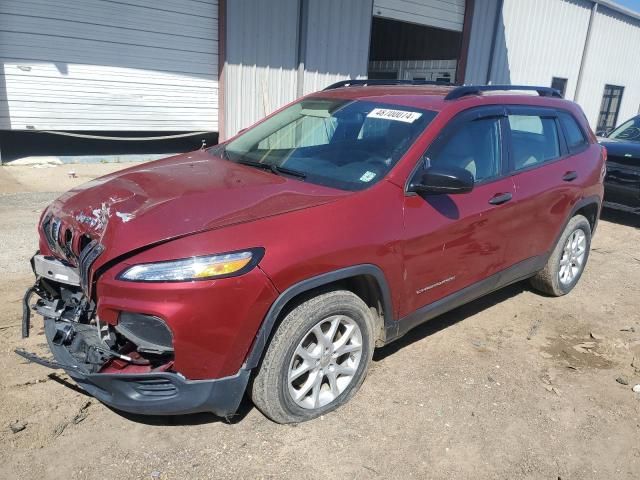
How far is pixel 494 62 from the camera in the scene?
1535 cm

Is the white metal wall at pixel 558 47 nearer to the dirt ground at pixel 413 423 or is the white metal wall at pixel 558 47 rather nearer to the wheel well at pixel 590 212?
the wheel well at pixel 590 212

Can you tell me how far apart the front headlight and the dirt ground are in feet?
3.06

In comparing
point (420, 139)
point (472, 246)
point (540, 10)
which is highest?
point (540, 10)

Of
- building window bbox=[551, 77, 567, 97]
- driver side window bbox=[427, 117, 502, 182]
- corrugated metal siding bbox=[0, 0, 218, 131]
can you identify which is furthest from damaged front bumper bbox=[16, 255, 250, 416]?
building window bbox=[551, 77, 567, 97]

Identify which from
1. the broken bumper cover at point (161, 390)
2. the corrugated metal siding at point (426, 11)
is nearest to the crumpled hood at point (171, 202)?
the broken bumper cover at point (161, 390)

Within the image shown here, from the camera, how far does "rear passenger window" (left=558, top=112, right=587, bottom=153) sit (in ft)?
15.0

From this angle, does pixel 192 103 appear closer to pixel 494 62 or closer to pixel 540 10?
pixel 494 62

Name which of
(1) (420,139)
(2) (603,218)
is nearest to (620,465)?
(1) (420,139)

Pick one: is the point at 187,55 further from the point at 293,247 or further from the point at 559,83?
the point at 559,83

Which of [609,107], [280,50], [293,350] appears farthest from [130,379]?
[609,107]

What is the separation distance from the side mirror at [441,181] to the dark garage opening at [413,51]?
1268 centimetres

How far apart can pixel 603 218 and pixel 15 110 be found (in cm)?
946

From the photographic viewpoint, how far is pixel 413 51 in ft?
56.4

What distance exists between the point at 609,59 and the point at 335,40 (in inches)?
547
